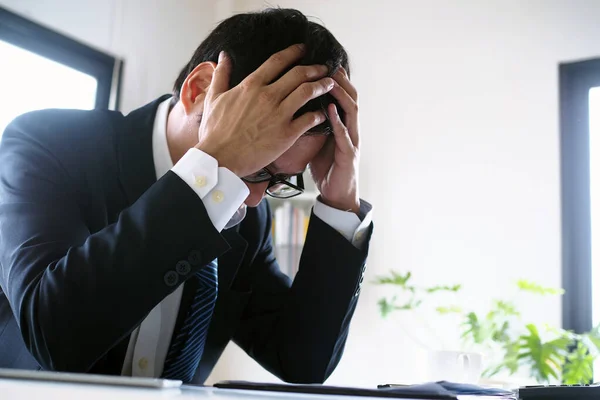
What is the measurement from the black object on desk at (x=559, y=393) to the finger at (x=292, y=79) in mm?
545

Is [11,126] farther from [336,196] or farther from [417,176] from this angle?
[417,176]

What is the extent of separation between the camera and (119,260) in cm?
74

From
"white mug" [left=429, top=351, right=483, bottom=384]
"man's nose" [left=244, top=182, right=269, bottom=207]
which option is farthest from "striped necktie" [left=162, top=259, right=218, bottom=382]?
"white mug" [left=429, top=351, right=483, bottom=384]

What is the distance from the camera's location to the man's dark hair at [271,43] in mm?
1011

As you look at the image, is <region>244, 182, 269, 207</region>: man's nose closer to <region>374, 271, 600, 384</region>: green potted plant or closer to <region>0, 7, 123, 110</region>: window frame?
<region>374, 271, 600, 384</region>: green potted plant

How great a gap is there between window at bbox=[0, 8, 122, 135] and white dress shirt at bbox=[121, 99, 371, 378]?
1611 millimetres

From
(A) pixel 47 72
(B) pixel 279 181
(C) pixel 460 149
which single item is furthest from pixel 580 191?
(A) pixel 47 72

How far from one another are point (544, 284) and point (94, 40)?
2259 millimetres

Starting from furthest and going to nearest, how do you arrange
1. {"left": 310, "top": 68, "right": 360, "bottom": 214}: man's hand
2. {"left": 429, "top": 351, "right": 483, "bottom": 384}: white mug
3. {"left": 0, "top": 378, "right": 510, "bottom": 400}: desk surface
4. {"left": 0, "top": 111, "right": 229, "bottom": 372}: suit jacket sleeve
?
{"left": 429, "top": 351, "right": 483, "bottom": 384}: white mug, {"left": 310, "top": 68, "right": 360, "bottom": 214}: man's hand, {"left": 0, "top": 111, "right": 229, "bottom": 372}: suit jacket sleeve, {"left": 0, "top": 378, "right": 510, "bottom": 400}: desk surface

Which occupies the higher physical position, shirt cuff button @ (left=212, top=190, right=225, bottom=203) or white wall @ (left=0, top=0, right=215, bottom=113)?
white wall @ (left=0, top=0, right=215, bottom=113)

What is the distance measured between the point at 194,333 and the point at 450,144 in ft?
6.74

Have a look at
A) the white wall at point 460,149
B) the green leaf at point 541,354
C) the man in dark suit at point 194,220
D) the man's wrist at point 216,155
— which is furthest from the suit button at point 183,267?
the white wall at point 460,149

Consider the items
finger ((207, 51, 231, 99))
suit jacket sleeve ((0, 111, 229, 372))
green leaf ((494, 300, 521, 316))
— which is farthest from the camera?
green leaf ((494, 300, 521, 316))

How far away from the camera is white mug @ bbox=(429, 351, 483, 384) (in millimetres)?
1684
